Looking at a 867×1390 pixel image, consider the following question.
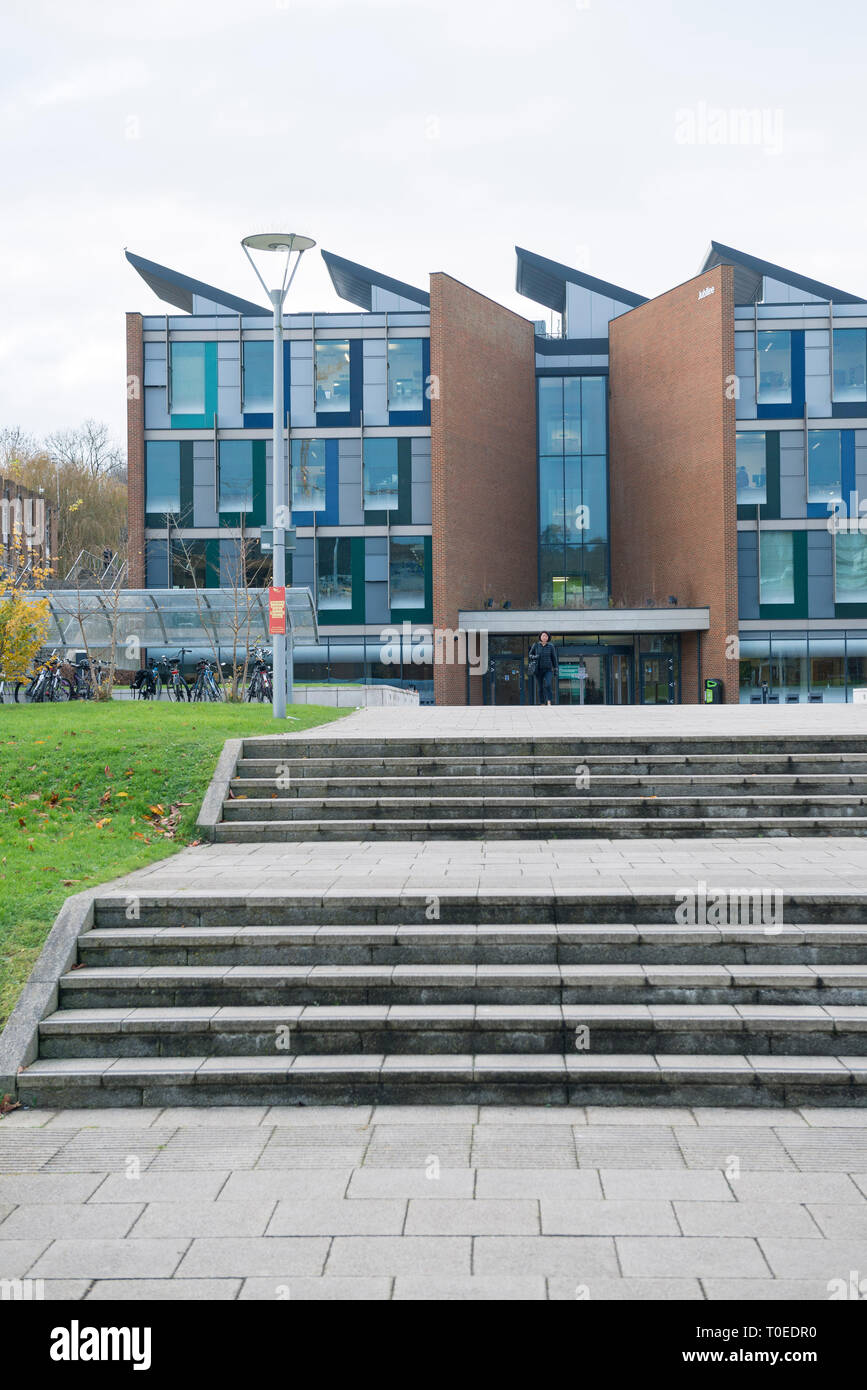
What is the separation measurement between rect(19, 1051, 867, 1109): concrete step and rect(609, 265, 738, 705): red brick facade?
3302 cm

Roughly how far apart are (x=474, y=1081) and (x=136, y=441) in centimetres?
3815

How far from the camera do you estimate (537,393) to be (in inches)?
1727

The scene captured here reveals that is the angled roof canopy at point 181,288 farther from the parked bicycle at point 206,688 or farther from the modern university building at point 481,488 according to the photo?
the parked bicycle at point 206,688

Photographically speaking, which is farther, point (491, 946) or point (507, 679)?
point (507, 679)

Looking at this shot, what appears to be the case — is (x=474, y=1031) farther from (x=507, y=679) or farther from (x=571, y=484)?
(x=571, y=484)

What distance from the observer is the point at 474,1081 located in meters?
5.81

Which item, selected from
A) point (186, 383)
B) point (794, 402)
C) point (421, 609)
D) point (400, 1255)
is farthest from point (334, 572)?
point (400, 1255)

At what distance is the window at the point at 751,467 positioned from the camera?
39.7m

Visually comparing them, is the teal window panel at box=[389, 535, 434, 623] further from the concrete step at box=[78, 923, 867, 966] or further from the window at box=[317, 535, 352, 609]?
the concrete step at box=[78, 923, 867, 966]

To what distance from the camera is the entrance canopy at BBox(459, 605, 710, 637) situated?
3906cm

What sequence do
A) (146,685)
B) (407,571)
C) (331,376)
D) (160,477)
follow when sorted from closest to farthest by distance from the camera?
(146,685), (407,571), (331,376), (160,477)

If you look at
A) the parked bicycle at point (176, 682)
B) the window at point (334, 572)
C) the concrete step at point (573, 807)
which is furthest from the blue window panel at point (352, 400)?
the concrete step at point (573, 807)
